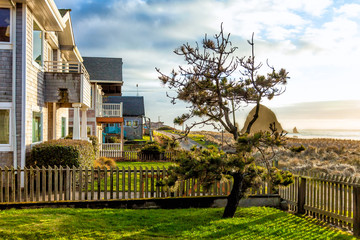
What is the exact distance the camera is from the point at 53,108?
54.8 feet

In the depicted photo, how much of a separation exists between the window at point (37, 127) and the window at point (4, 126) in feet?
5.18

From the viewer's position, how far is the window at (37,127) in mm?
13114

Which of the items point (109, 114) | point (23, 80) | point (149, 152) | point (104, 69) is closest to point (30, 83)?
point (23, 80)

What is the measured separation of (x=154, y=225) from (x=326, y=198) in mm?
4897

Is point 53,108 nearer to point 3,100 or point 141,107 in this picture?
point 3,100

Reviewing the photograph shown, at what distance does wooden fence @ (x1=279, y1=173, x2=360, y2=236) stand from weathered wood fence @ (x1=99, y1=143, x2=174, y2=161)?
16.3 metres

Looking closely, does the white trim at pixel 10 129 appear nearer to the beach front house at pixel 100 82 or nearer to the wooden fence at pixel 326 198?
the wooden fence at pixel 326 198

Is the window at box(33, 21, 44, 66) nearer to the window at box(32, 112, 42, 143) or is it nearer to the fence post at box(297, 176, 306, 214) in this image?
the window at box(32, 112, 42, 143)

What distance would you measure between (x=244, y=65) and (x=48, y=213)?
6.18m

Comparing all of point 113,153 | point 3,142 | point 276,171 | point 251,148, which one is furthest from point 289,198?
point 113,153

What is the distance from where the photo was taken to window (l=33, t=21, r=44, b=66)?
Result: 13.3 m

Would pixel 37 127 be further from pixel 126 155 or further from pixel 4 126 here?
pixel 126 155

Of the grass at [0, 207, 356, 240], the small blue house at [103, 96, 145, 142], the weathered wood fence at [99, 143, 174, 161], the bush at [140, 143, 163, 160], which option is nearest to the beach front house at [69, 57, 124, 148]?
the weathered wood fence at [99, 143, 174, 161]

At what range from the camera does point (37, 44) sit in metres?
13.6
